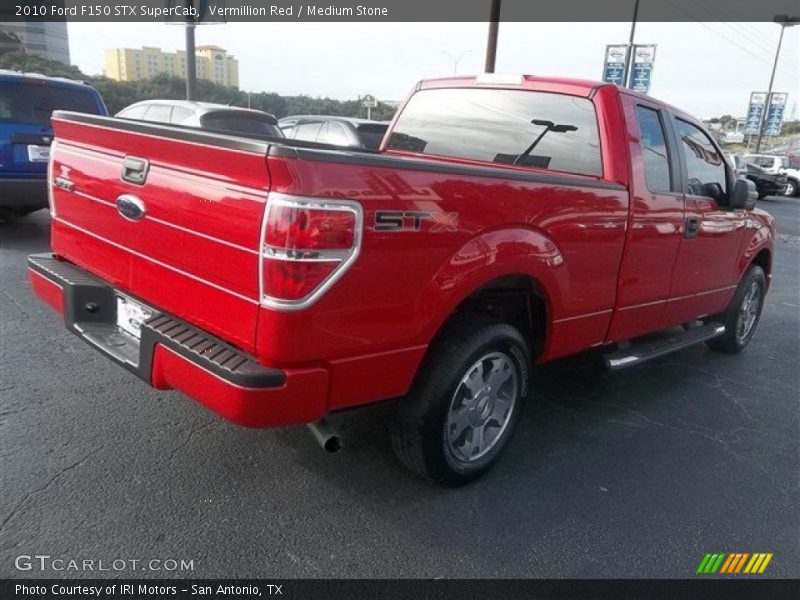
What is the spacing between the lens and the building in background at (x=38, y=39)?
14609mm

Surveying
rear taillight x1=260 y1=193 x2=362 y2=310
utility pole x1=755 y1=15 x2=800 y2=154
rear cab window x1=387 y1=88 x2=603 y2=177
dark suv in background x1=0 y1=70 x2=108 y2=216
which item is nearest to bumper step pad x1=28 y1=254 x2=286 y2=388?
rear taillight x1=260 y1=193 x2=362 y2=310

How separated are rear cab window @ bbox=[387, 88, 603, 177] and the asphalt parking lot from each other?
1.30 m

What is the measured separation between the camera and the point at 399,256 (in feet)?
7.52

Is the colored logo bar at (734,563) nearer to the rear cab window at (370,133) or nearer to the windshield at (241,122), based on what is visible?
the windshield at (241,122)

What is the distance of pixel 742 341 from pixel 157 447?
4817 mm

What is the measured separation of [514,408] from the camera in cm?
312

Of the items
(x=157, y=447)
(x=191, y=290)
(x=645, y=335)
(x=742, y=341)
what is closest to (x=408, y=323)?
(x=191, y=290)

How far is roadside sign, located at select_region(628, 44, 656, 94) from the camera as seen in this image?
904 inches

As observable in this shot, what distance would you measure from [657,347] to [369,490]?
2231 millimetres

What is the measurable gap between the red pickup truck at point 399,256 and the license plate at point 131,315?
1cm

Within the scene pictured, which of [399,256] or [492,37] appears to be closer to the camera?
[399,256]

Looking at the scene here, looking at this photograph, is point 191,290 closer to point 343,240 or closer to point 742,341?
point 343,240

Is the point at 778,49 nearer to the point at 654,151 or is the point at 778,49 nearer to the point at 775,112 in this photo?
the point at 775,112

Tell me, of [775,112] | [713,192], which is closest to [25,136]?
[713,192]
